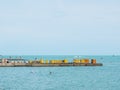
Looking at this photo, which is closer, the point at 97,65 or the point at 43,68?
the point at 43,68

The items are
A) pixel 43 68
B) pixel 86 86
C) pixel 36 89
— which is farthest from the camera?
pixel 43 68

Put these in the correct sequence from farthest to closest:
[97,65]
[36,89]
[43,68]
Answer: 1. [97,65]
2. [43,68]
3. [36,89]

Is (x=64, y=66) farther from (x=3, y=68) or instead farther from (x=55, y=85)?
(x=55, y=85)

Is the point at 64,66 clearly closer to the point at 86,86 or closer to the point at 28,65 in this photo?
the point at 28,65

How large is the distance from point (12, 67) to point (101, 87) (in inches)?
2571

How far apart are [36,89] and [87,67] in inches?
2802

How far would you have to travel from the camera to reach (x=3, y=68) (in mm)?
139125

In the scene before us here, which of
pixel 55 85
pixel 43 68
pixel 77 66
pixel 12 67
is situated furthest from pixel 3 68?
pixel 55 85

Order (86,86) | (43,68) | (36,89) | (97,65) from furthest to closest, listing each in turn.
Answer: (97,65) < (43,68) < (86,86) < (36,89)

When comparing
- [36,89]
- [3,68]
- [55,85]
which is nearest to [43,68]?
[3,68]

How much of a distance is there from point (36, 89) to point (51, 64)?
6415cm

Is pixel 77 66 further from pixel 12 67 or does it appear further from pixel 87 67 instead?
pixel 12 67

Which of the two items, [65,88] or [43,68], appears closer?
[65,88]

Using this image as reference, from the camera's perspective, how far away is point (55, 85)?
8188 centimetres
